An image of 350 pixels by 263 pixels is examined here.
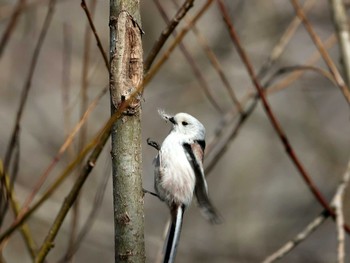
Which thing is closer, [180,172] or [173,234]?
[173,234]

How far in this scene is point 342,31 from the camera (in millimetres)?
2000

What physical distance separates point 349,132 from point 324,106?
34 cm

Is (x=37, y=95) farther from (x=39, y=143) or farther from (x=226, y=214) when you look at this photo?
(x=226, y=214)

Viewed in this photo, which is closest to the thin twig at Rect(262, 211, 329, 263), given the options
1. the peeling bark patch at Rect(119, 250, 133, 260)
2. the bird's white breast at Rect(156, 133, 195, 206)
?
the bird's white breast at Rect(156, 133, 195, 206)

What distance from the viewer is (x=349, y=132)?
5676 millimetres

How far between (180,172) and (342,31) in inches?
27.1

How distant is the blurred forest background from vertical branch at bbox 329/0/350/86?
2540 millimetres

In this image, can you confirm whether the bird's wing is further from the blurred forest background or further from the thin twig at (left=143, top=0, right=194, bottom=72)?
the blurred forest background

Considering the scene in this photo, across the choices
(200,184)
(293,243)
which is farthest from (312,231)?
(200,184)

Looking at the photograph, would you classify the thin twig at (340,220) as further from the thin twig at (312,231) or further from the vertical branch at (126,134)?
the vertical branch at (126,134)

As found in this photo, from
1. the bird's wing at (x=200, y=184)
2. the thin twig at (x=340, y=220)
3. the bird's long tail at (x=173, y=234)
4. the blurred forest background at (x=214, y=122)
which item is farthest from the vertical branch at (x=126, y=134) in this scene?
the blurred forest background at (x=214, y=122)

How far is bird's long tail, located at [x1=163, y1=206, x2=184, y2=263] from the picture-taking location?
156 centimetres

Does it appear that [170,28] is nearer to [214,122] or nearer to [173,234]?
[173,234]

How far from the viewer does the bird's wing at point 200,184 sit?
1.65 m
